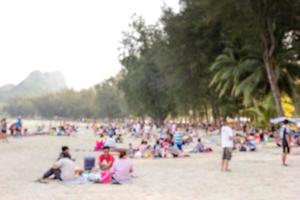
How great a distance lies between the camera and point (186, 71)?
4341 cm

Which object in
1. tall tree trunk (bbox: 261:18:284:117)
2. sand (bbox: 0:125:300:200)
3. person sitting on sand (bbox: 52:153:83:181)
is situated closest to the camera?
sand (bbox: 0:125:300:200)

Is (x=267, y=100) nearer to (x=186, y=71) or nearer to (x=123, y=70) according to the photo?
(x=186, y=71)

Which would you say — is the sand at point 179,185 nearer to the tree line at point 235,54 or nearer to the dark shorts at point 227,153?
the dark shorts at point 227,153

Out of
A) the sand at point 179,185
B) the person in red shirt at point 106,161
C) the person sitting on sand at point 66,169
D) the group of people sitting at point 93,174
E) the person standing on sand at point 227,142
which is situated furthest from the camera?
the person standing on sand at point 227,142

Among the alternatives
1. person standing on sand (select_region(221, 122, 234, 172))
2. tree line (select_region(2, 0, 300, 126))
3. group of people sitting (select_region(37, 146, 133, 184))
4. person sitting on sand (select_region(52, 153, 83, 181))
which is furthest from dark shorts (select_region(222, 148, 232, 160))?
tree line (select_region(2, 0, 300, 126))

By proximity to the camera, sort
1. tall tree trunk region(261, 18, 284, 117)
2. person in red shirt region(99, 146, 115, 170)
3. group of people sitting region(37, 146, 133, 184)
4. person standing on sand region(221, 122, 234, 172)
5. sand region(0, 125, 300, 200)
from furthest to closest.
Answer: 1. tall tree trunk region(261, 18, 284, 117)
2. person standing on sand region(221, 122, 234, 172)
3. person in red shirt region(99, 146, 115, 170)
4. group of people sitting region(37, 146, 133, 184)
5. sand region(0, 125, 300, 200)

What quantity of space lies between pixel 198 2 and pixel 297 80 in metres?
14.1

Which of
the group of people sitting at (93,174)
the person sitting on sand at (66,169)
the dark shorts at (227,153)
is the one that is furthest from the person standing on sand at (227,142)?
the person sitting on sand at (66,169)

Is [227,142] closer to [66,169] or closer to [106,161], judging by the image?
[106,161]

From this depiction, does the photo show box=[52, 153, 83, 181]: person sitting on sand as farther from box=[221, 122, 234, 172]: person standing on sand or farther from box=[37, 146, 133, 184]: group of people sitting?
box=[221, 122, 234, 172]: person standing on sand

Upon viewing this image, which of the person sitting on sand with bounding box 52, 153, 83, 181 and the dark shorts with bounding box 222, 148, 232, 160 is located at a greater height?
the dark shorts with bounding box 222, 148, 232, 160

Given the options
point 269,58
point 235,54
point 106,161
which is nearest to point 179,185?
point 106,161

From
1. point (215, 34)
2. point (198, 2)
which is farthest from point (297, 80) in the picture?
point (198, 2)

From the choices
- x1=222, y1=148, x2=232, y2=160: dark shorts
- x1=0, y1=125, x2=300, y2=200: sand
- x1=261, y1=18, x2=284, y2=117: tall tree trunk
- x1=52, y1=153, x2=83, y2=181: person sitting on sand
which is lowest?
x1=0, y1=125, x2=300, y2=200: sand
